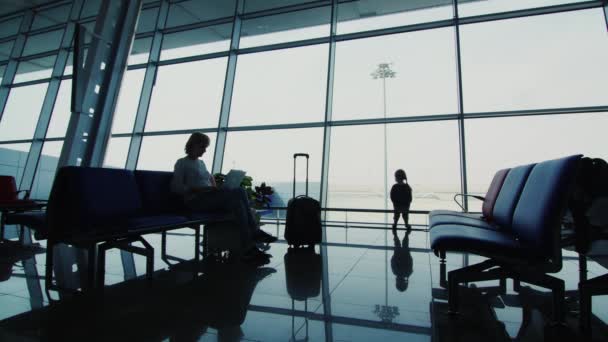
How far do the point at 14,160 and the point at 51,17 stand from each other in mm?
3373

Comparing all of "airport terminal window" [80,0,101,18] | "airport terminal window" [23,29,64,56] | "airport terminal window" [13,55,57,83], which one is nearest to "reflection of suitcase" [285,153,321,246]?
"airport terminal window" [80,0,101,18]

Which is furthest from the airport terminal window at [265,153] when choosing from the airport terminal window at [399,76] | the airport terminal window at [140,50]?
the airport terminal window at [140,50]

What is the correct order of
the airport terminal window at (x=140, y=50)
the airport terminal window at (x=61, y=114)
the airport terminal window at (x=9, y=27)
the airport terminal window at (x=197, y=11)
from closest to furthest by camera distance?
the airport terminal window at (x=197, y=11) < the airport terminal window at (x=140, y=50) < the airport terminal window at (x=61, y=114) < the airport terminal window at (x=9, y=27)

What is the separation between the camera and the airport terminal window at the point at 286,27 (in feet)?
18.4

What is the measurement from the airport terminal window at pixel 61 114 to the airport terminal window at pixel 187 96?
7.80ft

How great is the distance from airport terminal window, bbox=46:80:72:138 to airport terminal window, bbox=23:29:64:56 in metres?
1.41

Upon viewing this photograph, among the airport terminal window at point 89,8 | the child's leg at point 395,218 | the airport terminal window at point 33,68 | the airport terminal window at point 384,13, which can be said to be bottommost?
the child's leg at point 395,218

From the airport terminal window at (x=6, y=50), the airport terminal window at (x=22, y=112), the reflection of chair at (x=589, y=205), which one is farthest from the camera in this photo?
the airport terminal window at (x=6, y=50)

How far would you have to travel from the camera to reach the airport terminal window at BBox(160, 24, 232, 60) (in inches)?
237

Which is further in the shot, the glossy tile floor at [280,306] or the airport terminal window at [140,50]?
the airport terminal window at [140,50]

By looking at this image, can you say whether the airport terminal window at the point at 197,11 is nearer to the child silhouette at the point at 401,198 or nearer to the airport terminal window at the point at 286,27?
the airport terminal window at the point at 286,27

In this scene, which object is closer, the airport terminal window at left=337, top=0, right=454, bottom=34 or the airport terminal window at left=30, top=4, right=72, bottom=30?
the airport terminal window at left=337, top=0, right=454, bottom=34

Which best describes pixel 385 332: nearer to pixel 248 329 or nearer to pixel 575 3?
pixel 248 329

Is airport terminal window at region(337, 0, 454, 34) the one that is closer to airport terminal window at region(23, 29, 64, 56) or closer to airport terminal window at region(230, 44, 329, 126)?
airport terminal window at region(230, 44, 329, 126)
